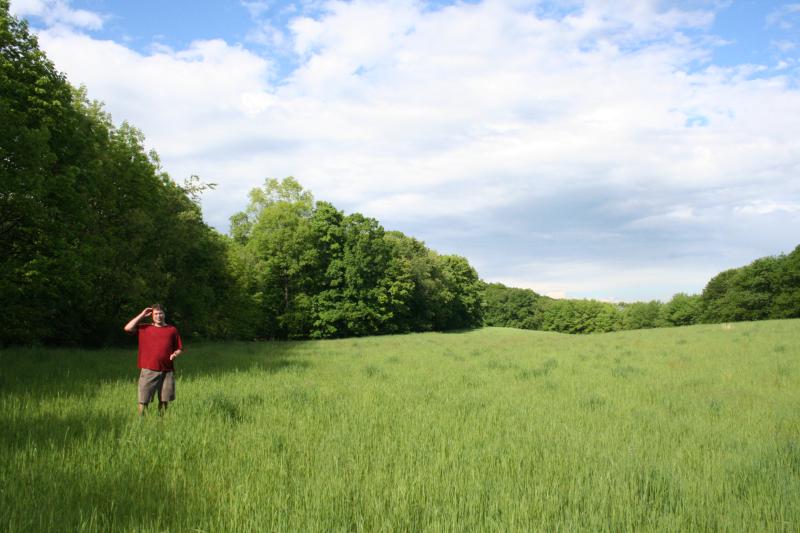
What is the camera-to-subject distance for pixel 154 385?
7.60m

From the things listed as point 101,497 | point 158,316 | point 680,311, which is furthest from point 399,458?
point 680,311

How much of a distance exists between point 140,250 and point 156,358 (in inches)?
763

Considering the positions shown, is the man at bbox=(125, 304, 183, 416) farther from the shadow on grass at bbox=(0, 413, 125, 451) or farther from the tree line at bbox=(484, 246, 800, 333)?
the tree line at bbox=(484, 246, 800, 333)

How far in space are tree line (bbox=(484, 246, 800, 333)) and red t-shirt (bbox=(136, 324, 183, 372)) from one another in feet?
296

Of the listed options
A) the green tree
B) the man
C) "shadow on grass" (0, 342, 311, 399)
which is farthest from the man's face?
the green tree

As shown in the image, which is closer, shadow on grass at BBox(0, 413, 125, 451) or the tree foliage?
shadow on grass at BBox(0, 413, 125, 451)

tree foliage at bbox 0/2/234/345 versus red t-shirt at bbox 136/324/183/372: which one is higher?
tree foliage at bbox 0/2/234/345

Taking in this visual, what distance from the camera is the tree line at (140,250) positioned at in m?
16.5

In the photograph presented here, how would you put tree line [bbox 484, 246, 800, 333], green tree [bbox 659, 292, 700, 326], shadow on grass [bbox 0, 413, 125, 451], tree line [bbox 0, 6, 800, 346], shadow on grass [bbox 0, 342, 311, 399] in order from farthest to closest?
green tree [bbox 659, 292, 700, 326] → tree line [bbox 484, 246, 800, 333] → tree line [bbox 0, 6, 800, 346] → shadow on grass [bbox 0, 342, 311, 399] → shadow on grass [bbox 0, 413, 125, 451]

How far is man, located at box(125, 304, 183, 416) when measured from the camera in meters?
7.56

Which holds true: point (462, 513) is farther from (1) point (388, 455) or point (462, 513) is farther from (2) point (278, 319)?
(2) point (278, 319)

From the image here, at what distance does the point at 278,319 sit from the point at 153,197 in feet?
75.8

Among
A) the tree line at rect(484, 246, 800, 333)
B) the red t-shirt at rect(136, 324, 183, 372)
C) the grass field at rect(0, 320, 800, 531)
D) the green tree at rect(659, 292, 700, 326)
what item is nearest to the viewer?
the grass field at rect(0, 320, 800, 531)

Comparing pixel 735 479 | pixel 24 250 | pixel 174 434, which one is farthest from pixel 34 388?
pixel 735 479
